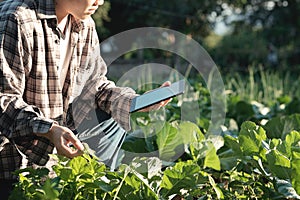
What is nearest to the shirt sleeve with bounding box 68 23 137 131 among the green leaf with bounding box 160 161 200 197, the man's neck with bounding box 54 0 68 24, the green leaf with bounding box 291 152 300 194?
the man's neck with bounding box 54 0 68 24

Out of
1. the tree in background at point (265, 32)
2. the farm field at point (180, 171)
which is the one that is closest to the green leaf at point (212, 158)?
the farm field at point (180, 171)

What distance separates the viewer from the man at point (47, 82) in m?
1.92

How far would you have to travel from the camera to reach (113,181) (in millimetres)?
1780

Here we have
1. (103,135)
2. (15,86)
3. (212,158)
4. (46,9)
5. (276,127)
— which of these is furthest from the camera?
(276,127)

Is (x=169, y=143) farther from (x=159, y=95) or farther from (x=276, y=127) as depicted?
(x=276, y=127)

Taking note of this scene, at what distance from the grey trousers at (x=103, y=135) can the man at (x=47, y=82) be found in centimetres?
3

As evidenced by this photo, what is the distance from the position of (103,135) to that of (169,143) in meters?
0.26

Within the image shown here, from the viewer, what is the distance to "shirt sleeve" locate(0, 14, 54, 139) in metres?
1.90

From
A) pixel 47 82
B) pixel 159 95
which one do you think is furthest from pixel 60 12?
pixel 159 95

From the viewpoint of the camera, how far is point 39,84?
212 cm

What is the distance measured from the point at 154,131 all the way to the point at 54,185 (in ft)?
3.94

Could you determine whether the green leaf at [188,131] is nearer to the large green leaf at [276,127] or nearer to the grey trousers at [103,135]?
the grey trousers at [103,135]

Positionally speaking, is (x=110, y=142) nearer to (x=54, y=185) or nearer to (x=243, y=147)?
(x=243, y=147)

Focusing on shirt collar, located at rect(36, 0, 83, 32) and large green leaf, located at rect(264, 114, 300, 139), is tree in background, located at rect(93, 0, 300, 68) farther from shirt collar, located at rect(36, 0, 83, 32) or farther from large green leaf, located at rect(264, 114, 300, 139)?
shirt collar, located at rect(36, 0, 83, 32)
